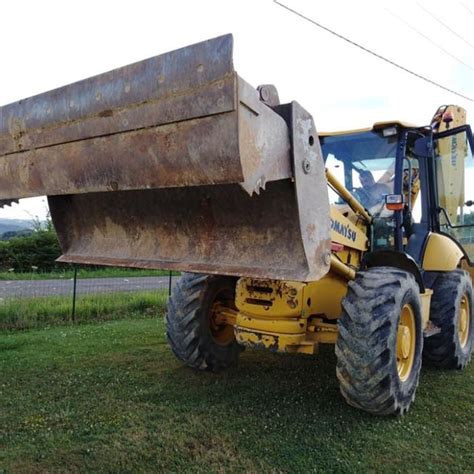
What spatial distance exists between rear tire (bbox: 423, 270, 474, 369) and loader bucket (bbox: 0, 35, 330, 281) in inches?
94.3

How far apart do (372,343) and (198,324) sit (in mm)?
1842

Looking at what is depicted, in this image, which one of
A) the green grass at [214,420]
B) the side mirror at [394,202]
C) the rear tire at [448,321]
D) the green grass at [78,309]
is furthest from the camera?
the green grass at [78,309]

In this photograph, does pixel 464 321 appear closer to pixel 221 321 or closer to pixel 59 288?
pixel 221 321

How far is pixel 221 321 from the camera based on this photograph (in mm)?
5262

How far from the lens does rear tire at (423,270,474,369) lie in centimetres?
519

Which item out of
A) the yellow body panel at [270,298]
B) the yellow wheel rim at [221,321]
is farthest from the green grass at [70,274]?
the yellow body panel at [270,298]

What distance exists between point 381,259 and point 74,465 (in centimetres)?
296

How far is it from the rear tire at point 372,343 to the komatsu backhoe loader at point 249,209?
0.01 m

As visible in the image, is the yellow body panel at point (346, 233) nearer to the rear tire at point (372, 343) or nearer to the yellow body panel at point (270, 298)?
the rear tire at point (372, 343)

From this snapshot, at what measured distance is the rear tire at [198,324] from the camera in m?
5.01

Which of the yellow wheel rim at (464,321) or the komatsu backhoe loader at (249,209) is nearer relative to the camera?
the komatsu backhoe loader at (249,209)

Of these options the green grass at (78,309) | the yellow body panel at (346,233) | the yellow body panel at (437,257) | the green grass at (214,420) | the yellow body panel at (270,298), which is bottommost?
the green grass at (214,420)

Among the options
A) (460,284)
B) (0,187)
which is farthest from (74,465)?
(460,284)

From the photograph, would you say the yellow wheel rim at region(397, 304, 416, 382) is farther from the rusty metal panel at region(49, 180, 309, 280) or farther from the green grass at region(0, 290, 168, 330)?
the green grass at region(0, 290, 168, 330)
